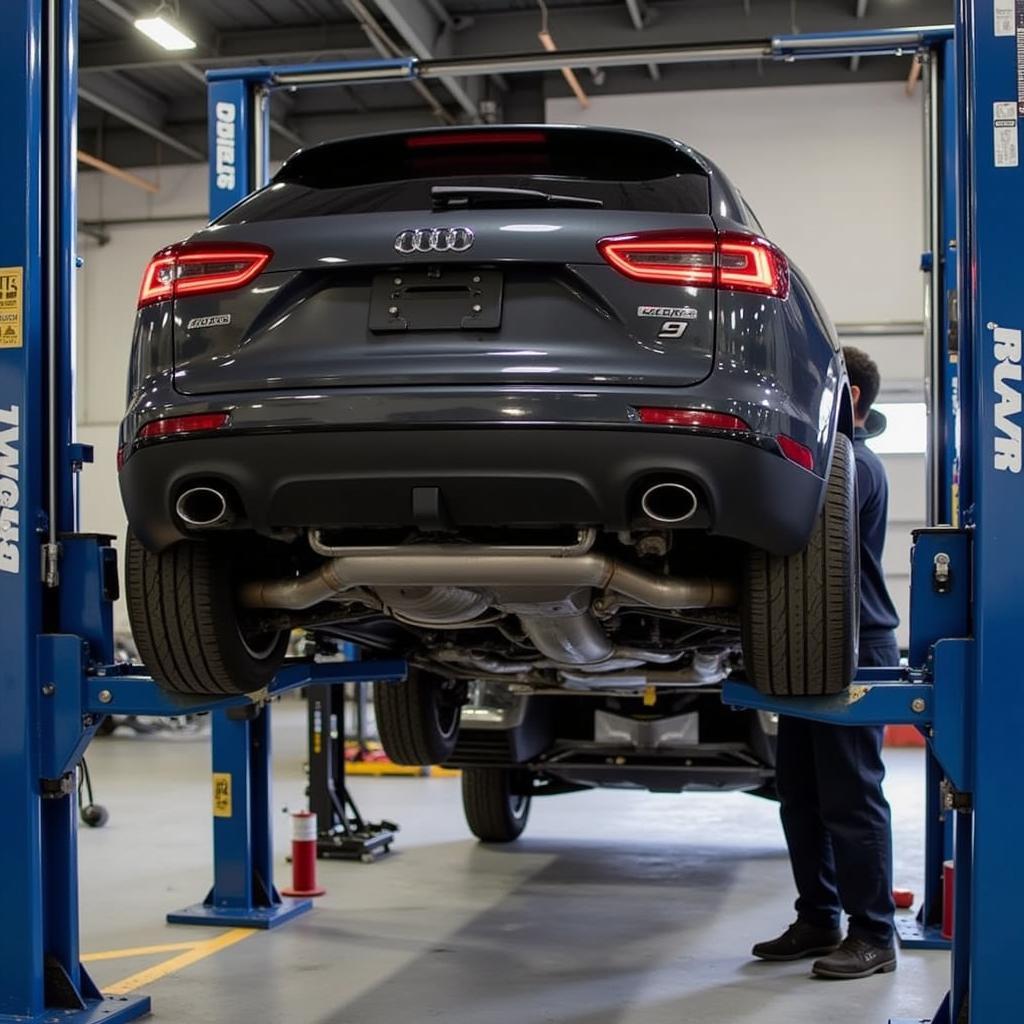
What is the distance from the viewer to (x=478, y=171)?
3264 millimetres

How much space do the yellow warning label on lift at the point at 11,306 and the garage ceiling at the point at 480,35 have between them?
7.56 meters

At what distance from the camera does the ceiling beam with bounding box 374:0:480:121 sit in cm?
1143

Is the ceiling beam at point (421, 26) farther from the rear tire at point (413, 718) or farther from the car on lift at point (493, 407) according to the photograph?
the car on lift at point (493, 407)

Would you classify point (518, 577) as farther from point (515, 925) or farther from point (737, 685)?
point (515, 925)

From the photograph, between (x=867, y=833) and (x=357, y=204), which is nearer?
(x=357, y=204)

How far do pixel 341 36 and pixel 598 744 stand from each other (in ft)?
28.5

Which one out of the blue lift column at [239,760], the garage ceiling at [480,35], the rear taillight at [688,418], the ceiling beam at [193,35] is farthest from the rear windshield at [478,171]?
the garage ceiling at [480,35]

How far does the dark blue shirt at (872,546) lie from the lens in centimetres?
441

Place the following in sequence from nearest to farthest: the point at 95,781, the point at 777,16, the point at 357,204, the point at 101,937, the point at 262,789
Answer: the point at 357,204 → the point at 101,937 → the point at 262,789 → the point at 95,781 → the point at 777,16

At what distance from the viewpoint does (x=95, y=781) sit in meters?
9.53

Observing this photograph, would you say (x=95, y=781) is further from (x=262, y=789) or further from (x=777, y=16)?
(x=777, y=16)

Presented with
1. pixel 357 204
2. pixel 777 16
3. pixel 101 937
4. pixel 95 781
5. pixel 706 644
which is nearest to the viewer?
pixel 357 204

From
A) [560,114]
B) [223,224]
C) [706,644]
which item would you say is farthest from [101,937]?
[560,114]

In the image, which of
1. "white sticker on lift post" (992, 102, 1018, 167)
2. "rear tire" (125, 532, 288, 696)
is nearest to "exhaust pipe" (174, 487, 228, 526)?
"rear tire" (125, 532, 288, 696)
